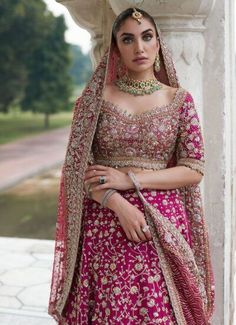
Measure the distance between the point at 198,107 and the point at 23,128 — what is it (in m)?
17.5

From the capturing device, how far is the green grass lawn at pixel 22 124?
18234mm

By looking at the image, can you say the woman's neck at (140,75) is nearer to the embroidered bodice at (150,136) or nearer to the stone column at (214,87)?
the embroidered bodice at (150,136)

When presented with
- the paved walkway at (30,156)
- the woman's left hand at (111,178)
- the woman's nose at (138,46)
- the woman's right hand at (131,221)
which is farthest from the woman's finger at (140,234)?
the paved walkway at (30,156)

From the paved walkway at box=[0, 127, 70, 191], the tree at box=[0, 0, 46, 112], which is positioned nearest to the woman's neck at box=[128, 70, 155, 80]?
the paved walkway at box=[0, 127, 70, 191]

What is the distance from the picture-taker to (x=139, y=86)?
5.33 feet

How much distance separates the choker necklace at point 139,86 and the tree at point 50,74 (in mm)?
15529

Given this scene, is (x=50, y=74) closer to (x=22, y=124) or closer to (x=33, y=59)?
(x=33, y=59)

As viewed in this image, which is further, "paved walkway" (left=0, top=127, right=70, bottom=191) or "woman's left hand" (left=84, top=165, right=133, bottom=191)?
"paved walkway" (left=0, top=127, right=70, bottom=191)

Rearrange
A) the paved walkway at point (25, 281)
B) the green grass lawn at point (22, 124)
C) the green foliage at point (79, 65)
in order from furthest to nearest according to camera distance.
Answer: the green foliage at point (79, 65), the green grass lawn at point (22, 124), the paved walkway at point (25, 281)

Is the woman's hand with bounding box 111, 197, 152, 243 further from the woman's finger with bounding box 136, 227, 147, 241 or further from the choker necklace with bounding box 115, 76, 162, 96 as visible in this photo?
the choker necklace with bounding box 115, 76, 162, 96

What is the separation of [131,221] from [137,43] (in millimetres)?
518

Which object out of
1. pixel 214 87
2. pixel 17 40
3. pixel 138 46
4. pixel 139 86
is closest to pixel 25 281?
pixel 214 87

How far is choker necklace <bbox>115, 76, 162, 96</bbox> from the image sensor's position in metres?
1.62

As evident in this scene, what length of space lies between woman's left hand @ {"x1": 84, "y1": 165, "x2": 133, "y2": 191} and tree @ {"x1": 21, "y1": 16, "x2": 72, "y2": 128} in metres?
15.6
